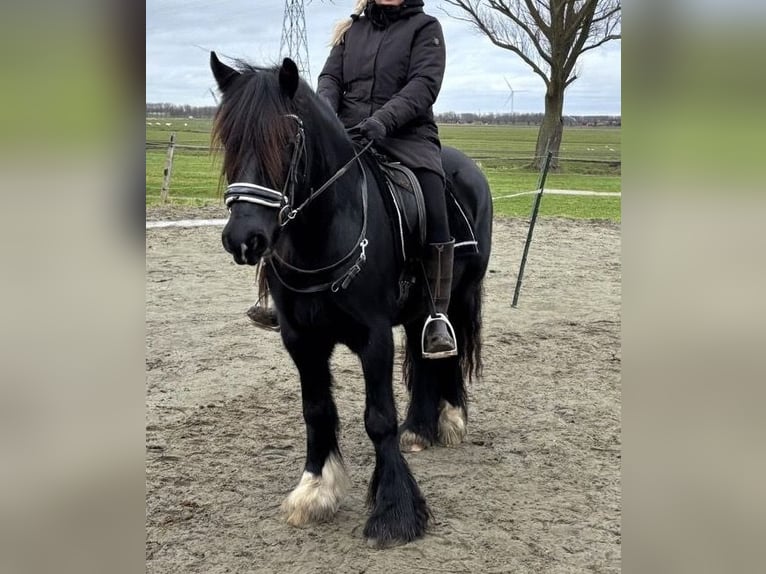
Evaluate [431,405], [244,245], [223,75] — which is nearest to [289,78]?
[223,75]

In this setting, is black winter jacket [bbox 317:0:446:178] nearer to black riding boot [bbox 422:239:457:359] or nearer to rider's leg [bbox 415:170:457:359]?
rider's leg [bbox 415:170:457:359]

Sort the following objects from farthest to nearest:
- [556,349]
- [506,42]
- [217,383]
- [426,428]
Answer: [506,42]
[556,349]
[217,383]
[426,428]

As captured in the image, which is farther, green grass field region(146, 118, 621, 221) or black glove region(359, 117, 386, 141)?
green grass field region(146, 118, 621, 221)

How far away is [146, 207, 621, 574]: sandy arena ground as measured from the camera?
10.0 ft

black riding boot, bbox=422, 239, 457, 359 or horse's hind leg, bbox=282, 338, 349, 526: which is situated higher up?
black riding boot, bbox=422, 239, 457, 359

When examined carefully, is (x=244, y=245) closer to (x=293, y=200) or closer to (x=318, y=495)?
(x=293, y=200)

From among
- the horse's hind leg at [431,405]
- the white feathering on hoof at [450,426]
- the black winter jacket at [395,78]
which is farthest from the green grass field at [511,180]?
the black winter jacket at [395,78]

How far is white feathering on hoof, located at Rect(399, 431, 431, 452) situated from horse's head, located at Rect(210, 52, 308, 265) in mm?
2001

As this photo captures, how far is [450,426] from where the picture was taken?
4.26 m

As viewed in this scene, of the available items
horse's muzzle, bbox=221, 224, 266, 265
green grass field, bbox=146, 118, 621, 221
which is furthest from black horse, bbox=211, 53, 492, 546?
green grass field, bbox=146, 118, 621, 221
